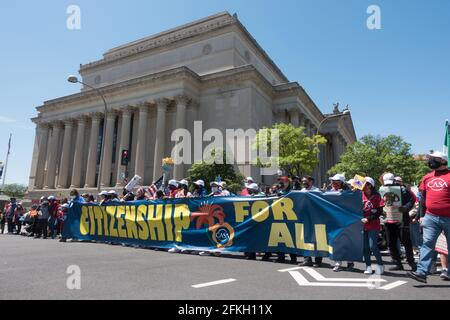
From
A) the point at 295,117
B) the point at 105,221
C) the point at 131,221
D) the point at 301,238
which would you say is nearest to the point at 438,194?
the point at 301,238

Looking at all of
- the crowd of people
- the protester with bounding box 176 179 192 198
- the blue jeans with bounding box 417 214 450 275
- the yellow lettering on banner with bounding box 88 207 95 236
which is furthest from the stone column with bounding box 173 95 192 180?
the blue jeans with bounding box 417 214 450 275

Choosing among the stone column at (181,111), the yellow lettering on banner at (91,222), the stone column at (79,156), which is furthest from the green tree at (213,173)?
the stone column at (79,156)

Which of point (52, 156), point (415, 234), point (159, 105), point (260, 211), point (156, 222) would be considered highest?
point (159, 105)

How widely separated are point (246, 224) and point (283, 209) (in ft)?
3.90

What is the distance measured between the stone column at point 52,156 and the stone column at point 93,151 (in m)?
7.46

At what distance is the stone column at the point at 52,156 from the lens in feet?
157

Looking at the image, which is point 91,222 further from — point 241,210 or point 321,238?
Answer: point 321,238

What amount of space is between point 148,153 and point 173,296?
4039 centimetres

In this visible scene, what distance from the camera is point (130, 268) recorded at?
6895 millimetres

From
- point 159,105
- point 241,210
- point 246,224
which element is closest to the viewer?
point 246,224

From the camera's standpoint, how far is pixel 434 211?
600 cm

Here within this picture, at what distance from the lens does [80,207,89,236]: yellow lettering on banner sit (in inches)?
525

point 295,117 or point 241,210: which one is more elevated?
point 295,117
